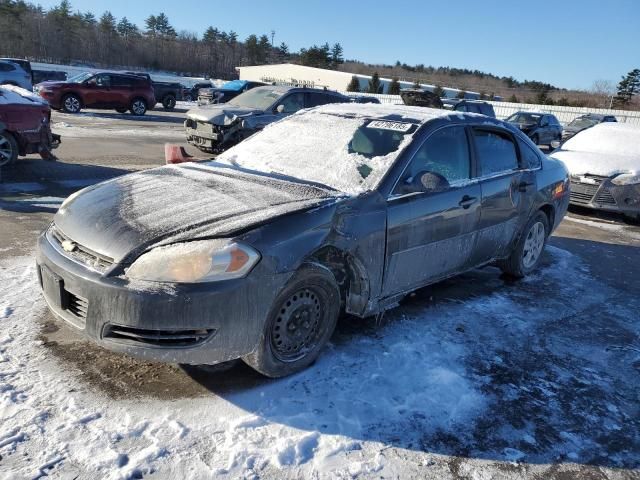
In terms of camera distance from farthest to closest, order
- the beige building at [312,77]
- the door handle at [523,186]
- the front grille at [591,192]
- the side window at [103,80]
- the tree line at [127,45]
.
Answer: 1. the tree line at [127,45]
2. the beige building at [312,77]
3. the side window at [103,80]
4. the front grille at [591,192]
5. the door handle at [523,186]

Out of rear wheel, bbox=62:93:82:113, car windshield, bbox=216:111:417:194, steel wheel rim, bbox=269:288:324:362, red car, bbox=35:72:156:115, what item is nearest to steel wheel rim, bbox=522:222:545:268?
car windshield, bbox=216:111:417:194

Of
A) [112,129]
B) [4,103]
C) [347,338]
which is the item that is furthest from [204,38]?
[347,338]

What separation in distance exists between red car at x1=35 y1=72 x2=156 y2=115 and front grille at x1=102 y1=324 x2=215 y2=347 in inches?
795

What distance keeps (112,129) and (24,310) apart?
14145 millimetres

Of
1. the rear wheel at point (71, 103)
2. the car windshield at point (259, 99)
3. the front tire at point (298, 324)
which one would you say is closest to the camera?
the front tire at point (298, 324)

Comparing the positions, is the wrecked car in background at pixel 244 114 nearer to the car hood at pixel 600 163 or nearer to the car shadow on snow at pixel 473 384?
the car hood at pixel 600 163

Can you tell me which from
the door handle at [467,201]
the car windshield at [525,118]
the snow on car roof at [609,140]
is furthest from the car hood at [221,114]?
the car windshield at [525,118]

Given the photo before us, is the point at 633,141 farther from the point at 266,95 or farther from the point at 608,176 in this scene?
the point at 266,95

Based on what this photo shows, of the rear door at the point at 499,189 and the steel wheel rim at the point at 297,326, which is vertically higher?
the rear door at the point at 499,189

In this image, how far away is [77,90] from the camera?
2114cm

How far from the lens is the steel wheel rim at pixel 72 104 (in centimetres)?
2094

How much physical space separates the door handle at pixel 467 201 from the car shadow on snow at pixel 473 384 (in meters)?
0.94

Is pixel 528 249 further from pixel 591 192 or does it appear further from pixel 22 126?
pixel 22 126

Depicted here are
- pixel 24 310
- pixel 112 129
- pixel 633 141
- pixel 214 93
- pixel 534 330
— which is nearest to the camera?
pixel 24 310
